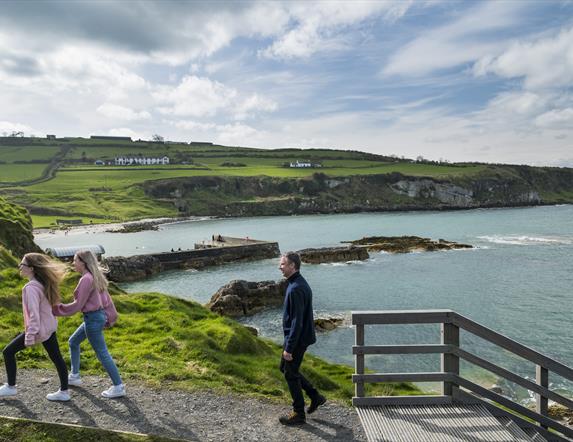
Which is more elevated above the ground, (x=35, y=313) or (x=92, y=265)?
(x=92, y=265)

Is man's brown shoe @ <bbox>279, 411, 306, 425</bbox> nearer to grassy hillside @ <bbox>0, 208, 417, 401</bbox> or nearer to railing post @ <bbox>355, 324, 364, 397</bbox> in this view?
railing post @ <bbox>355, 324, 364, 397</bbox>

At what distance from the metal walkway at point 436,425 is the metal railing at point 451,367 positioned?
178 millimetres

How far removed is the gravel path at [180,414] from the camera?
811 centimetres

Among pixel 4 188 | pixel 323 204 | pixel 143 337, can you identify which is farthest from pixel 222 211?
pixel 143 337

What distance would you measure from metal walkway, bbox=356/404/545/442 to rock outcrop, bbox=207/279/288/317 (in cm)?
3038

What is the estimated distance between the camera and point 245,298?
40.2 meters

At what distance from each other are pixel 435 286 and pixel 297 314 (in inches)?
1655

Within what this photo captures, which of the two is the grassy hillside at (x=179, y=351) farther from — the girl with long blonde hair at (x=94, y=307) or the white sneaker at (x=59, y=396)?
the white sneaker at (x=59, y=396)

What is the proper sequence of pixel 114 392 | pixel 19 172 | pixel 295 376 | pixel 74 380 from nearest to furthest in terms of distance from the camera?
pixel 295 376
pixel 114 392
pixel 74 380
pixel 19 172

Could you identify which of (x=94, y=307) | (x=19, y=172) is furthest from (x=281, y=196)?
(x=94, y=307)

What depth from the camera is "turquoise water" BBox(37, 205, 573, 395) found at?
93.4ft

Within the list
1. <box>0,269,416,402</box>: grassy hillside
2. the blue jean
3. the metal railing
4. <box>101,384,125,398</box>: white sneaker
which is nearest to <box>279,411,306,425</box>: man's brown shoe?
the metal railing

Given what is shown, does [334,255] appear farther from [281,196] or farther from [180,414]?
[281,196]

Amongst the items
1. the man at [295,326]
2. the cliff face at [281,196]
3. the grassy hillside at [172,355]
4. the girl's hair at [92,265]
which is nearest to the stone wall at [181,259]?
the grassy hillside at [172,355]
